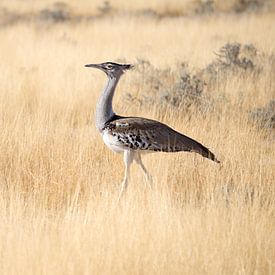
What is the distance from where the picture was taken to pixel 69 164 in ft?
Answer: 17.0

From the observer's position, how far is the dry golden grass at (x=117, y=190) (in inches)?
133

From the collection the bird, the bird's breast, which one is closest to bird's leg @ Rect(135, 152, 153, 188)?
the bird

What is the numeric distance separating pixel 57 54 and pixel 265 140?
17.8 ft

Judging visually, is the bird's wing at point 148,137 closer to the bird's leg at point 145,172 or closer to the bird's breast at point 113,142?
the bird's breast at point 113,142

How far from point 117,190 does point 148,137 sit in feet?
1.24

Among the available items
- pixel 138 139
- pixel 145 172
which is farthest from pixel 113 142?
pixel 145 172

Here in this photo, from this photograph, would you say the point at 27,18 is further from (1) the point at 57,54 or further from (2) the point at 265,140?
(2) the point at 265,140

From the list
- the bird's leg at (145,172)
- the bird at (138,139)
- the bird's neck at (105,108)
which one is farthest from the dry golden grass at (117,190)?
the bird's neck at (105,108)

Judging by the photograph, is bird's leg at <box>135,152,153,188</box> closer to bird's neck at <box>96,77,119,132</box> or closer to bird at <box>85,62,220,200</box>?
bird at <box>85,62,220,200</box>

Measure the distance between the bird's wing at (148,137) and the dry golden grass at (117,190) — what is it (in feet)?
0.72

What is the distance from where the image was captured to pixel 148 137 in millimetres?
4652

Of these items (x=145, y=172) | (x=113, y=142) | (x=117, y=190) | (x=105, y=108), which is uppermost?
(x=105, y=108)

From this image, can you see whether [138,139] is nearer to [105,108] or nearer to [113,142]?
[113,142]

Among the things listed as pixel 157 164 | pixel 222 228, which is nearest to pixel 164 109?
pixel 157 164
